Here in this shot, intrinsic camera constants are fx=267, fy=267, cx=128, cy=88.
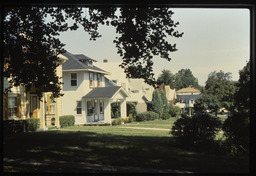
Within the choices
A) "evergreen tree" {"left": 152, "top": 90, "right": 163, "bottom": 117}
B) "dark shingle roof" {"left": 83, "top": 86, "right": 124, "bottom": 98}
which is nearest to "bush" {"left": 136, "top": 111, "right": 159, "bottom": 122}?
"evergreen tree" {"left": 152, "top": 90, "right": 163, "bottom": 117}

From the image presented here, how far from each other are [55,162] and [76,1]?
5.50 metres

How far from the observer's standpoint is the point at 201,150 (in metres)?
11.9

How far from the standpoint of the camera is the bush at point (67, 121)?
24984mm

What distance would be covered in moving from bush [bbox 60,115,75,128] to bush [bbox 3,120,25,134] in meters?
6.17

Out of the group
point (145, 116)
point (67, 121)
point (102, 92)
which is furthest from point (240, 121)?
point (145, 116)

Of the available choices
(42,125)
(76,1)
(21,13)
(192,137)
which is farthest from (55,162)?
(42,125)

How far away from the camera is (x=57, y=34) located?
44.0 ft

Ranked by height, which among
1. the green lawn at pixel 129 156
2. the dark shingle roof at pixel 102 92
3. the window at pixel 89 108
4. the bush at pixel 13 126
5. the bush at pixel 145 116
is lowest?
the bush at pixel 145 116

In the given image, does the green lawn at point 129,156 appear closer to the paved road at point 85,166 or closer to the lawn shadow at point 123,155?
the lawn shadow at point 123,155

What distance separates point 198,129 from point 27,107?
14.4 meters

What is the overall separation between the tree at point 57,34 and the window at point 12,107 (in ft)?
23.3

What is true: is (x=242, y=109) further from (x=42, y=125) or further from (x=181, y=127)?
(x=42, y=125)

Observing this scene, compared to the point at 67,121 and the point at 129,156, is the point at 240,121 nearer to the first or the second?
the point at 129,156

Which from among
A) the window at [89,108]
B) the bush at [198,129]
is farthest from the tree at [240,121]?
the window at [89,108]
